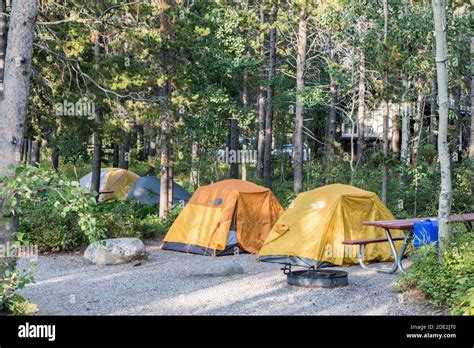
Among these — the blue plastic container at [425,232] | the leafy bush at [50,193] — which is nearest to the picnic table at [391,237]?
the blue plastic container at [425,232]

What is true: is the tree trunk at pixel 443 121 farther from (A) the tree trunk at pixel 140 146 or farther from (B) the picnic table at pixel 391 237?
(A) the tree trunk at pixel 140 146

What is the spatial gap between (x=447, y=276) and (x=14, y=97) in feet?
19.5

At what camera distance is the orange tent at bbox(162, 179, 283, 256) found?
14.5 m

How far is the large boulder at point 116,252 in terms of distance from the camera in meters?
13.2

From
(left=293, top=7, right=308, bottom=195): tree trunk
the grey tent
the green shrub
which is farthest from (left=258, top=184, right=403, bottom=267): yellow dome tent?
the grey tent

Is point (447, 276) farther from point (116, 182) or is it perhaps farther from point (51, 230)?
point (116, 182)

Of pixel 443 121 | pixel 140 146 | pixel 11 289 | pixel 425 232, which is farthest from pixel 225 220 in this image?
pixel 140 146

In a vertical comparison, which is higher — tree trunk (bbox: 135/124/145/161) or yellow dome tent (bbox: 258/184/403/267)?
tree trunk (bbox: 135/124/145/161)

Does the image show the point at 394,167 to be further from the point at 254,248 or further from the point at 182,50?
the point at 182,50

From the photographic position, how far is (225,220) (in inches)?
569

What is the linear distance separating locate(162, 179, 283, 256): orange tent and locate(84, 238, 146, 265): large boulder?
150 centimetres

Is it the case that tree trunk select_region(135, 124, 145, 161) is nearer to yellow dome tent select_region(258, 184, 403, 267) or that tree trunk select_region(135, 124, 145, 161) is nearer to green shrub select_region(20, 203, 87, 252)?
green shrub select_region(20, 203, 87, 252)

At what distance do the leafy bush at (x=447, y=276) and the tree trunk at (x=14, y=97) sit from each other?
5300 millimetres

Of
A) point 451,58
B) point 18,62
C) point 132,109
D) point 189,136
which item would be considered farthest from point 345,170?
point 18,62
